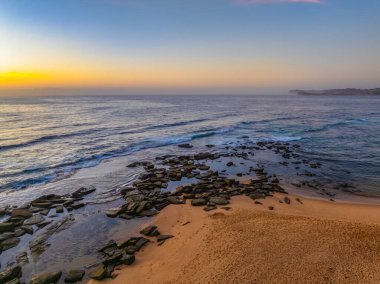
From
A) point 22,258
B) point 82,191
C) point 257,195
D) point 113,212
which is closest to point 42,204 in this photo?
point 82,191

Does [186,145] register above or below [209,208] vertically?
below

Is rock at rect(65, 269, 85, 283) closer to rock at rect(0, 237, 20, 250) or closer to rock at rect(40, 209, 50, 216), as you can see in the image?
rock at rect(0, 237, 20, 250)

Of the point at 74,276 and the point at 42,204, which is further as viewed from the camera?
the point at 42,204

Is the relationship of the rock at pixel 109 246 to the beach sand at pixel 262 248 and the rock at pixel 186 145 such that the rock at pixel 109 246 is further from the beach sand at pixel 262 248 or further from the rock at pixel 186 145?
the rock at pixel 186 145

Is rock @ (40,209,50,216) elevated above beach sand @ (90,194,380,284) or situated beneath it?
situated beneath

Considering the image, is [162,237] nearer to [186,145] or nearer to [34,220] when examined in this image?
[34,220]

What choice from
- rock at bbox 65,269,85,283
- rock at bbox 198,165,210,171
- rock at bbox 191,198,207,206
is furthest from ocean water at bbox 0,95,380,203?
rock at bbox 65,269,85,283
